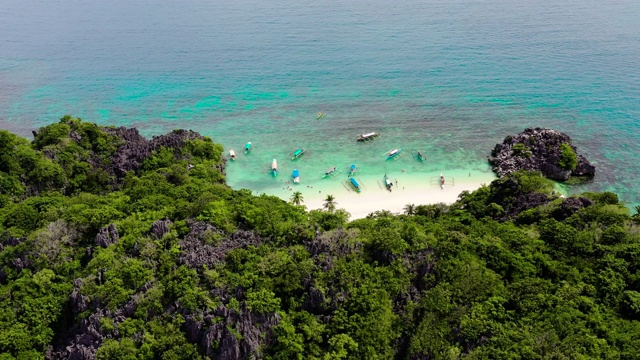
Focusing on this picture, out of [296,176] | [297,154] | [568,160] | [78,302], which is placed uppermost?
[78,302]

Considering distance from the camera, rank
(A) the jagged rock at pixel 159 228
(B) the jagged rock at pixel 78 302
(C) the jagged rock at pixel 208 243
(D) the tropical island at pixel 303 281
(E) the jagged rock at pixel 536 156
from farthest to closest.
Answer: (E) the jagged rock at pixel 536 156 → (A) the jagged rock at pixel 159 228 → (C) the jagged rock at pixel 208 243 → (B) the jagged rock at pixel 78 302 → (D) the tropical island at pixel 303 281

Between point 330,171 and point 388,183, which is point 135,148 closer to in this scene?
point 330,171

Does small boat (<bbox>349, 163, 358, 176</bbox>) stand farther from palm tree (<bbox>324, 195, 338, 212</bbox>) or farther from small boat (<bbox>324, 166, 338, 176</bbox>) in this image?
palm tree (<bbox>324, 195, 338, 212</bbox>)

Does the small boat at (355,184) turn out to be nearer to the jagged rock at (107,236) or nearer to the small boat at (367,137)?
Result: the small boat at (367,137)

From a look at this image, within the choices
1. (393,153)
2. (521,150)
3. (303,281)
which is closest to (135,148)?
(303,281)

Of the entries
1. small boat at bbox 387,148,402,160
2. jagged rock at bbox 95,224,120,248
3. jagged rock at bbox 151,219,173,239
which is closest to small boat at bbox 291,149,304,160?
small boat at bbox 387,148,402,160

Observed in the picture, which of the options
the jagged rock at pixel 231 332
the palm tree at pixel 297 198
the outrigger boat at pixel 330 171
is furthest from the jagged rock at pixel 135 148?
the jagged rock at pixel 231 332

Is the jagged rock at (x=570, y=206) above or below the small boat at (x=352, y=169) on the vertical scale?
above
